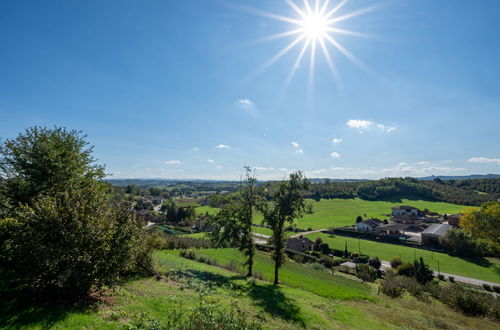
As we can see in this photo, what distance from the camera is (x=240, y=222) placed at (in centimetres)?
2656

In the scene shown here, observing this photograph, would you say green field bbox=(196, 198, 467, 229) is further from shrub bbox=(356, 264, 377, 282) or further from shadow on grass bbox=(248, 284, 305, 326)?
shadow on grass bbox=(248, 284, 305, 326)

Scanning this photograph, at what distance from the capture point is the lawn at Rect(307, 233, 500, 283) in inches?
1882

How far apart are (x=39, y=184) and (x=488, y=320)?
130 feet

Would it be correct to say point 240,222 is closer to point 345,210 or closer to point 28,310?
point 28,310

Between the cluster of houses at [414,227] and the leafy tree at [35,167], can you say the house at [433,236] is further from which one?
the leafy tree at [35,167]

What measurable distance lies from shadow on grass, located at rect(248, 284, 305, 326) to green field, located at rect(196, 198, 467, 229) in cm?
6763

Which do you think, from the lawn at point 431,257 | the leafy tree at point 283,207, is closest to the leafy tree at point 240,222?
the leafy tree at point 283,207

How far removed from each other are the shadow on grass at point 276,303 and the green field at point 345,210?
222 feet

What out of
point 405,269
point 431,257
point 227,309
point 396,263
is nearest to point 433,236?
point 431,257

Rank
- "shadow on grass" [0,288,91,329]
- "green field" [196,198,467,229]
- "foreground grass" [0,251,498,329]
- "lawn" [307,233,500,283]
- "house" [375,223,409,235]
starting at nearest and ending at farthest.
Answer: "shadow on grass" [0,288,91,329] < "foreground grass" [0,251,498,329] < "lawn" [307,233,500,283] < "house" [375,223,409,235] < "green field" [196,198,467,229]

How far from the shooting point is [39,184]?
705 inches

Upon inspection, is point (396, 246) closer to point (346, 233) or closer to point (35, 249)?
point (346, 233)

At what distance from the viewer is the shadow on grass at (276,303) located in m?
14.1

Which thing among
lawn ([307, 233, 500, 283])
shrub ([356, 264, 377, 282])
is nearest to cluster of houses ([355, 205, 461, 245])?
lawn ([307, 233, 500, 283])
